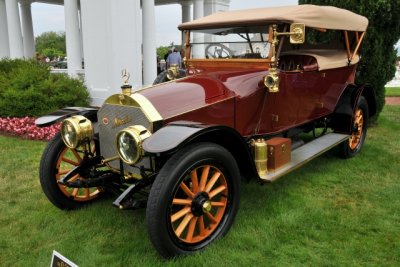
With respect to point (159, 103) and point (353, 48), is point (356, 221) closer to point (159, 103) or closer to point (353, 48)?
point (159, 103)

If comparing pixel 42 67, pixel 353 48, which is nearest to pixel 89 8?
pixel 42 67

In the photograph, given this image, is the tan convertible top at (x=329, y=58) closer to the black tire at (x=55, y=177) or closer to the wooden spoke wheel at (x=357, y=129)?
the wooden spoke wheel at (x=357, y=129)

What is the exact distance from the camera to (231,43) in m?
3.97

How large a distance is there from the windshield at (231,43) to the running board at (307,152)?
41.4 inches

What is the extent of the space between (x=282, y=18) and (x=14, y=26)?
10844 mm

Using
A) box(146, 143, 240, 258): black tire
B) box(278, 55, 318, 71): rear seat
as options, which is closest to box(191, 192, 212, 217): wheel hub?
box(146, 143, 240, 258): black tire

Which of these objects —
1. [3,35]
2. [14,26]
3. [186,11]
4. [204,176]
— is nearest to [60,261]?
[204,176]

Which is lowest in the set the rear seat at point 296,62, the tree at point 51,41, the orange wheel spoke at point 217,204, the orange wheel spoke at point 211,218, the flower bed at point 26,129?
the flower bed at point 26,129

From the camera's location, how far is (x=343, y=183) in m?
4.24

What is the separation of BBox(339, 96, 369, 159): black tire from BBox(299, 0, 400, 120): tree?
104cm

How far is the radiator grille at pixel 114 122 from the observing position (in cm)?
295

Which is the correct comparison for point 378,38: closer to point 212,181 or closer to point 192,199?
point 212,181

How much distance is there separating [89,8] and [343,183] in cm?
639

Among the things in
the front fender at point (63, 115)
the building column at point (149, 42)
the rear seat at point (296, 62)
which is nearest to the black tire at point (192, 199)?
the front fender at point (63, 115)
